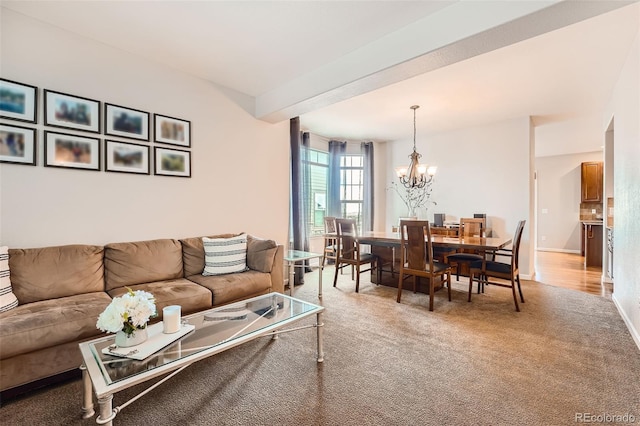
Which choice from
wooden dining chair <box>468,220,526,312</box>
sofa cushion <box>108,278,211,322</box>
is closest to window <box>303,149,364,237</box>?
wooden dining chair <box>468,220,526,312</box>

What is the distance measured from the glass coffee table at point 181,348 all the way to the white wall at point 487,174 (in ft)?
14.2

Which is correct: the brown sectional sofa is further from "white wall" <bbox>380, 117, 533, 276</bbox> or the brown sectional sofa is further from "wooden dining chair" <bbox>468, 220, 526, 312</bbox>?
"white wall" <bbox>380, 117, 533, 276</bbox>

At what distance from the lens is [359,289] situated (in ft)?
14.0

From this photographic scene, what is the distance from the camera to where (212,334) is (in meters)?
1.89

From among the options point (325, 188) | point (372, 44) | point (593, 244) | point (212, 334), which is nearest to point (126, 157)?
point (212, 334)

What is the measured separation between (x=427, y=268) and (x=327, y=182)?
3318 millimetres

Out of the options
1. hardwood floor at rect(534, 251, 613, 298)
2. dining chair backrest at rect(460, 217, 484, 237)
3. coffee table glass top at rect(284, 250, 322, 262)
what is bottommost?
hardwood floor at rect(534, 251, 613, 298)

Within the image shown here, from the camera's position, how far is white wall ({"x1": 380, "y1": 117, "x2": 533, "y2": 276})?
491cm

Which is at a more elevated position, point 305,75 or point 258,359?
point 305,75

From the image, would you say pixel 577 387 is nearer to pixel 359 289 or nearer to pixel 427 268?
pixel 427 268

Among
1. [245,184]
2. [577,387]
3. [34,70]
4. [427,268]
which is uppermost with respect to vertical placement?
[34,70]

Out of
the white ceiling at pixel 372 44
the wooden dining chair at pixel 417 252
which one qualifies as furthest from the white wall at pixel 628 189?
the wooden dining chair at pixel 417 252

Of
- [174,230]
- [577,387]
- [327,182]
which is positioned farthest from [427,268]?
[327,182]

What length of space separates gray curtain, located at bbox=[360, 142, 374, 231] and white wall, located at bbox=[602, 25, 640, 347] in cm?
390
